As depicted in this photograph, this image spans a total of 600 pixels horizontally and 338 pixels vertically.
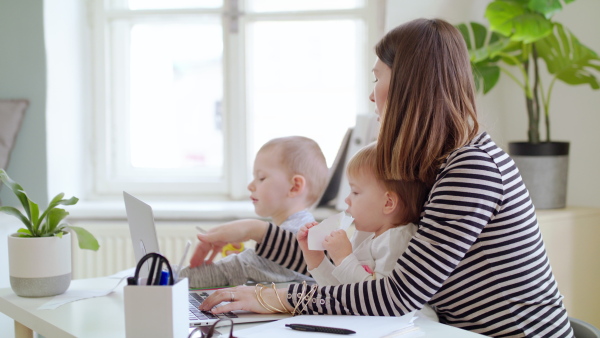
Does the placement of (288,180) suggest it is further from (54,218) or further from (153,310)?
(153,310)

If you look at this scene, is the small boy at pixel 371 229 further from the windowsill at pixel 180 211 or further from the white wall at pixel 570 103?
the windowsill at pixel 180 211

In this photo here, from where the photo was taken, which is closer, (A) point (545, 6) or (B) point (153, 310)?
(B) point (153, 310)

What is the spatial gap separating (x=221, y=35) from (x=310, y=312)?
2134mm

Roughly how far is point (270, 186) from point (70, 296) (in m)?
0.61

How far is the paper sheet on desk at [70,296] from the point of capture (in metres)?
1.30

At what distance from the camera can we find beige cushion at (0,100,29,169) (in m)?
2.72

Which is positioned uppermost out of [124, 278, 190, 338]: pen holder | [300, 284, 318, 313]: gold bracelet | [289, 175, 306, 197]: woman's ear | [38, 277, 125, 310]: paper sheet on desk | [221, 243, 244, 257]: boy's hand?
[289, 175, 306, 197]: woman's ear

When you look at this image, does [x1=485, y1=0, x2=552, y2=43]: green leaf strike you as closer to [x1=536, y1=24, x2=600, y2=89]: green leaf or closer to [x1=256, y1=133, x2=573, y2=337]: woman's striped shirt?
[x1=536, y1=24, x2=600, y2=89]: green leaf

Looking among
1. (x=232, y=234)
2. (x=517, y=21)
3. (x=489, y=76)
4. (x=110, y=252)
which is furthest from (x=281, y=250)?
(x=110, y=252)

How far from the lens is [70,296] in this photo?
1.38 m

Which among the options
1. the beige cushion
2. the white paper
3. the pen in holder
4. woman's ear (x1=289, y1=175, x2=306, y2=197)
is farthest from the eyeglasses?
the beige cushion

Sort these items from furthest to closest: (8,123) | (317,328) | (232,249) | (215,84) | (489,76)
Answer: (215,84), (8,123), (489,76), (232,249), (317,328)

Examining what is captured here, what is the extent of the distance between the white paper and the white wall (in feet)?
4.45

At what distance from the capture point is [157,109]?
3205mm
